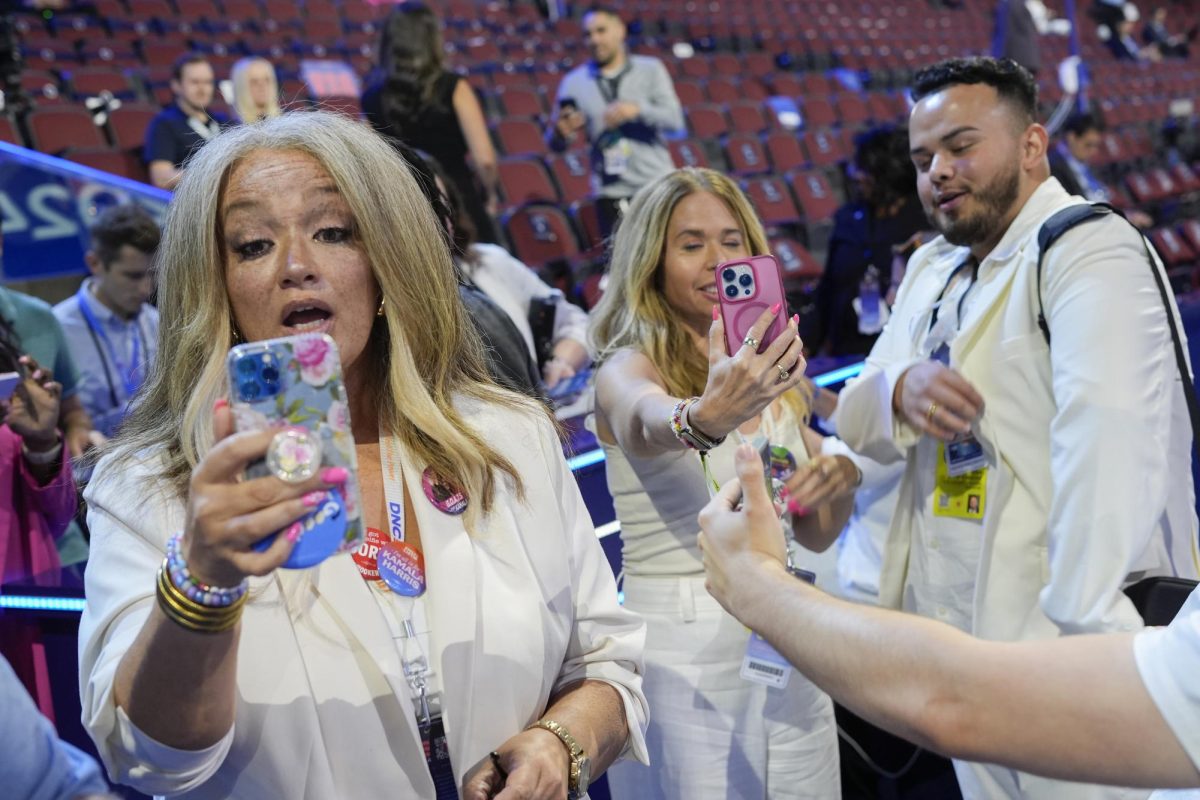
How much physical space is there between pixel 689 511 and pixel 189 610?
133 centimetres

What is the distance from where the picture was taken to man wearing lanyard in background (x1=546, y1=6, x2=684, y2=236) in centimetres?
596

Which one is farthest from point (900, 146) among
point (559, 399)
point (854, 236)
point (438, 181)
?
point (438, 181)

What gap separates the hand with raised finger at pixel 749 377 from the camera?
1.85 metres

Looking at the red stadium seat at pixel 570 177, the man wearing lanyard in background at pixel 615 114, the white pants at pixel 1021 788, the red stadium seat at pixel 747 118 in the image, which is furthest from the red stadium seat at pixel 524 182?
the white pants at pixel 1021 788

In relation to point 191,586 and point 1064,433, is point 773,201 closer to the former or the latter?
point 1064,433

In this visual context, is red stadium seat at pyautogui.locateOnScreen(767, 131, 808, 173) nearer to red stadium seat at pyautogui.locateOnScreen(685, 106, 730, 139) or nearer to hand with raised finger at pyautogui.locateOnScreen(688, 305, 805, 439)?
red stadium seat at pyautogui.locateOnScreen(685, 106, 730, 139)

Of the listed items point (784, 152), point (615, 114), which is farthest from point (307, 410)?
point (784, 152)

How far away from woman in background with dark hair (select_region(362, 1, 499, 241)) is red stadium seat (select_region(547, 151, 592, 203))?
304cm

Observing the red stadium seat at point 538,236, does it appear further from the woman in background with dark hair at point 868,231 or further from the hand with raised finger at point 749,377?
the hand with raised finger at point 749,377

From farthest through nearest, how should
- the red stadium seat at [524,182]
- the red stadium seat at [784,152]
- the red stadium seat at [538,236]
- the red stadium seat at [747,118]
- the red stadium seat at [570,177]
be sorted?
the red stadium seat at [747,118]
the red stadium seat at [784,152]
the red stadium seat at [570,177]
the red stadium seat at [524,182]
the red stadium seat at [538,236]

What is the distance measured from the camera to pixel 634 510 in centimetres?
234

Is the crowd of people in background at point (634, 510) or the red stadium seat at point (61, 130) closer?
the crowd of people in background at point (634, 510)

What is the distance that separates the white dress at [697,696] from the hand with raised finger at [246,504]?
1.32 m

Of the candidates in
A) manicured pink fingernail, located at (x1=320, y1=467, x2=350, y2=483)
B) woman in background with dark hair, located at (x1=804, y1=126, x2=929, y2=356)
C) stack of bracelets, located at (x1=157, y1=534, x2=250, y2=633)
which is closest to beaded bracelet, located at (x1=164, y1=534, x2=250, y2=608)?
stack of bracelets, located at (x1=157, y1=534, x2=250, y2=633)
